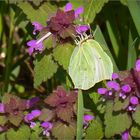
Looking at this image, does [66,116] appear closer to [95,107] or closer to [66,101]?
[66,101]

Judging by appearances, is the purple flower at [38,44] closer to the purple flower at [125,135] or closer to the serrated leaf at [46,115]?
the serrated leaf at [46,115]

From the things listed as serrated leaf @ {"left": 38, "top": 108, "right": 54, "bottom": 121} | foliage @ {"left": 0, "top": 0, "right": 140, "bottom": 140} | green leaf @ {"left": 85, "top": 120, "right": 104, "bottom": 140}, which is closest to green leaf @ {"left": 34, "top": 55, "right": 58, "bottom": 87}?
foliage @ {"left": 0, "top": 0, "right": 140, "bottom": 140}

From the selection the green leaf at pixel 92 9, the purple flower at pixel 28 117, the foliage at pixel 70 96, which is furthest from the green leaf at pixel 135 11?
the purple flower at pixel 28 117

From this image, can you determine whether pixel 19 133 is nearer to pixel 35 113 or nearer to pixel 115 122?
pixel 35 113

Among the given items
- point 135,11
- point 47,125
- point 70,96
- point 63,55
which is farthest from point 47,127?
point 135,11

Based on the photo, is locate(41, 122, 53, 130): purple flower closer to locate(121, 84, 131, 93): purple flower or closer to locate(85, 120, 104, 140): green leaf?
locate(85, 120, 104, 140): green leaf

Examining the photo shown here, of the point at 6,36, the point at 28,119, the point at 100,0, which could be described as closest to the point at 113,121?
the point at 28,119
